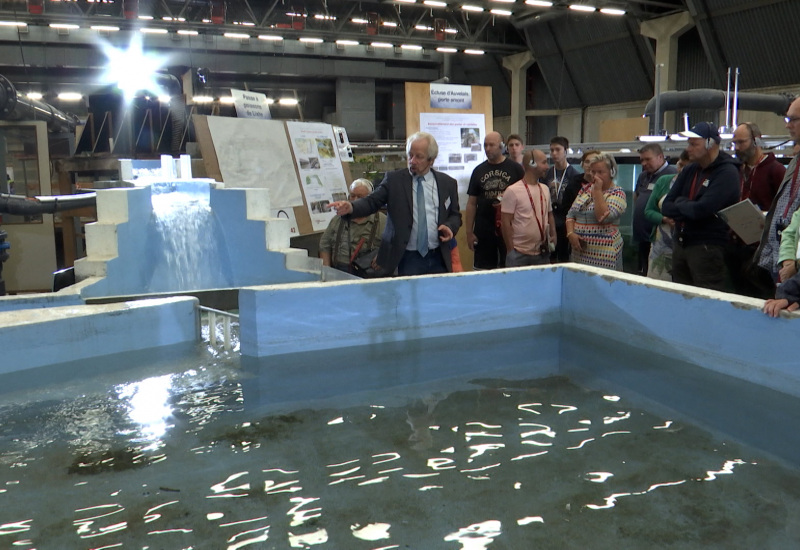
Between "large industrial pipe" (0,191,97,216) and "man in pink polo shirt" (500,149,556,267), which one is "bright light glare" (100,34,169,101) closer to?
"large industrial pipe" (0,191,97,216)

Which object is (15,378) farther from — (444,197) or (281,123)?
(281,123)

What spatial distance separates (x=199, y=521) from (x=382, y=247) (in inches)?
98.9

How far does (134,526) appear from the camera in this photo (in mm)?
1999

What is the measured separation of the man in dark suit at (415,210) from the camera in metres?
4.17

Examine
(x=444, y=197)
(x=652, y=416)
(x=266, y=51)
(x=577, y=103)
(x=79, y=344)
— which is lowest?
(x=652, y=416)

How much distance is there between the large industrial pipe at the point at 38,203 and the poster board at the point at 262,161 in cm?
143

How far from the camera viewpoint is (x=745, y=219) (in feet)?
12.4

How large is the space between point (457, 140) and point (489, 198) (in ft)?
5.16

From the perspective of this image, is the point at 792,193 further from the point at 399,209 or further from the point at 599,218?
the point at 399,209

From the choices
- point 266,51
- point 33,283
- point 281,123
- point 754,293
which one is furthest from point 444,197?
point 266,51

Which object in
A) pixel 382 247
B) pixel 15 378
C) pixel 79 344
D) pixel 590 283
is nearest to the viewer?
pixel 15 378

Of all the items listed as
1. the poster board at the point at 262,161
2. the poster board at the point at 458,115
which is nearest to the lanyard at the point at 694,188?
the poster board at the point at 458,115

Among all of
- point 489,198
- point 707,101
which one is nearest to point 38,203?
point 489,198

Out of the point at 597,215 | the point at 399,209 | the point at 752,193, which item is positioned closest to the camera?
the point at 399,209
